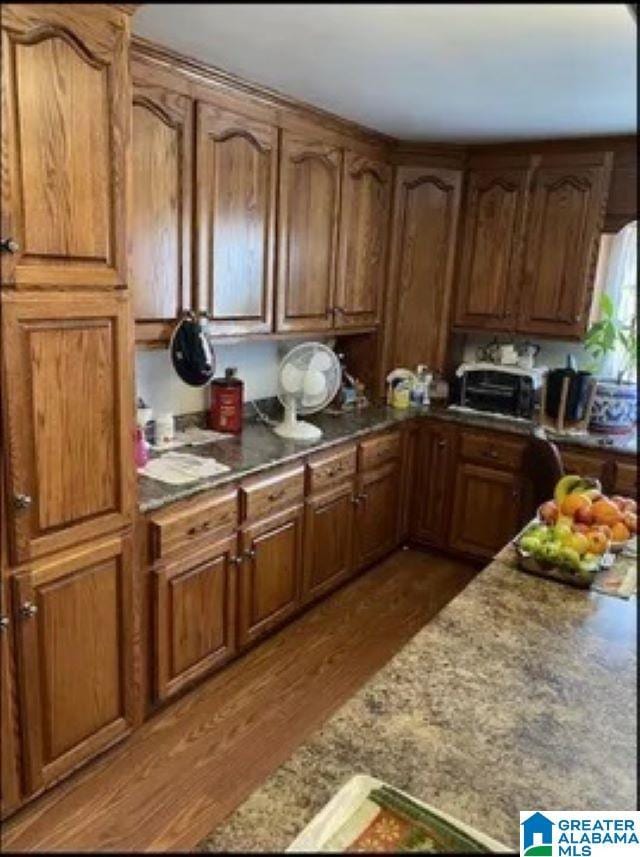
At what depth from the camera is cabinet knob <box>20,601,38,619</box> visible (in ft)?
4.74

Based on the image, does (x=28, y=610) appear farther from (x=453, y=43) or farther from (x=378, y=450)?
(x=378, y=450)

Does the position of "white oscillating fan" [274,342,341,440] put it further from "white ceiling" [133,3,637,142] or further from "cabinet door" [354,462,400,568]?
"white ceiling" [133,3,637,142]

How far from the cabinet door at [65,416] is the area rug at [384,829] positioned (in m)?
1.02

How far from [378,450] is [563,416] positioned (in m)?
0.84

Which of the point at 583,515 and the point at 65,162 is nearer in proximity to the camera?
the point at 65,162

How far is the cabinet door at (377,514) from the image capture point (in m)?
2.80

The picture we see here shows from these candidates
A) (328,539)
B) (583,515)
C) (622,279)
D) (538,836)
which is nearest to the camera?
(538,836)

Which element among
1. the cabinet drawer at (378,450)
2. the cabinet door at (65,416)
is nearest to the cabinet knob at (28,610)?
the cabinet door at (65,416)

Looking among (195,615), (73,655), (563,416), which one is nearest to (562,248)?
(563,416)

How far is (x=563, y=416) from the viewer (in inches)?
110

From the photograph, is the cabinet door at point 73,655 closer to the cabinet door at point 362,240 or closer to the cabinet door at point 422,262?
the cabinet door at point 362,240

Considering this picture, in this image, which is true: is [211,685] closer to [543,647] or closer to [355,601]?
[355,601]

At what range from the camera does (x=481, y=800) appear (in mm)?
748

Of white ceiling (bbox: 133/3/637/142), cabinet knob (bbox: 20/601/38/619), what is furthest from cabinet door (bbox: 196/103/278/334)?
white ceiling (bbox: 133/3/637/142)
